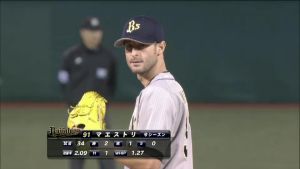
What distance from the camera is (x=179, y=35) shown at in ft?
52.7

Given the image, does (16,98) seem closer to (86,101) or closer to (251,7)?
(251,7)

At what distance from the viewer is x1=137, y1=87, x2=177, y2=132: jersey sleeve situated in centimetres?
282

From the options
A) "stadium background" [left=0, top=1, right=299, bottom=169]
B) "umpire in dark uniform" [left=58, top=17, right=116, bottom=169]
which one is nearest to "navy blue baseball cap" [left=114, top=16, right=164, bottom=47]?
"umpire in dark uniform" [left=58, top=17, right=116, bottom=169]

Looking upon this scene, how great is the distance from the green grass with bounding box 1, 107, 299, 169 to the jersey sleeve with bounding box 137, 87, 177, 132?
19.0ft

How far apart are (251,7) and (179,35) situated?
79.3 inches

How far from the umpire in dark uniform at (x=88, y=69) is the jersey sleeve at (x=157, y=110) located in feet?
15.7

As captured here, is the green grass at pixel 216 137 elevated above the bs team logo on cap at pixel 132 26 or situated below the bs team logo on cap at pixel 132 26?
below

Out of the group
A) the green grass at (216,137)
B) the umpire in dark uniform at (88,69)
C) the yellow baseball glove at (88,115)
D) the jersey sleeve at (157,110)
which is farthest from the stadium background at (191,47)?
the jersey sleeve at (157,110)

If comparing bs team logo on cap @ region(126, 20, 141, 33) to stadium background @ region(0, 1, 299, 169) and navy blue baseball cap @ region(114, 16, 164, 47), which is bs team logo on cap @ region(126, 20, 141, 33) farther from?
stadium background @ region(0, 1, 299, 169)

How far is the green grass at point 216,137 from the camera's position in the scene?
8859 millimetres

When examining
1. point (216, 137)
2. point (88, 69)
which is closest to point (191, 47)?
point (216, 137)

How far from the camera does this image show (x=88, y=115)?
9.77 feet

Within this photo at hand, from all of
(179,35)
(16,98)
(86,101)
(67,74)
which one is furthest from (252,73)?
(86,101)
